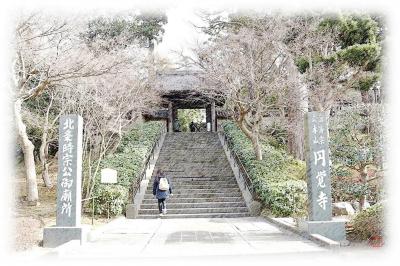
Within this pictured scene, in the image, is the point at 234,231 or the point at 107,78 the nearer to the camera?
the point at 234,231

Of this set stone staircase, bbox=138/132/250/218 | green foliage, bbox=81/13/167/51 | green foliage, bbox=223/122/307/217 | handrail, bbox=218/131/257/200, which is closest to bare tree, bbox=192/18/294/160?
green foliage, bbox=223/122/307/217

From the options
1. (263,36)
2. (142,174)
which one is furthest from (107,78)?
(263,36)

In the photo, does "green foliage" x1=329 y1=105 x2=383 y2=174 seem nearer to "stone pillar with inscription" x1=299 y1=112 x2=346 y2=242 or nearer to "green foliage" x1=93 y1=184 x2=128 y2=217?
"stone pillar with inscription" x1=299 y1=112 x2=346 y2=242

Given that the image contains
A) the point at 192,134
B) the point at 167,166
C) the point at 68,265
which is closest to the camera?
the point at 68,265

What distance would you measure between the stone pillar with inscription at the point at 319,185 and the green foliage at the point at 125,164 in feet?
21.3

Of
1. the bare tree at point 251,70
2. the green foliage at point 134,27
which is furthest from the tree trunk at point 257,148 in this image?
the green foliage at point 134,27

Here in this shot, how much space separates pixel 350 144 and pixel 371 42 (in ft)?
18.9

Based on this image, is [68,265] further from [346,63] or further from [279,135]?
[279,135]

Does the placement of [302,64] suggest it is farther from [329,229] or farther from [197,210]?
[329,229]

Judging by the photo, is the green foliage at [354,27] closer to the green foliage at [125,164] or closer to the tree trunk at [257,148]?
the tree trunk at [257,148]

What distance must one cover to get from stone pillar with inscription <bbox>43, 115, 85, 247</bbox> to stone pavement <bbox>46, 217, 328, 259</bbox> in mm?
546

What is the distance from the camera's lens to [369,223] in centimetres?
883

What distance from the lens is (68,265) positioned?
22.6 feet

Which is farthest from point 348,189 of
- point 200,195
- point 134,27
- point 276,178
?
point 134,27
